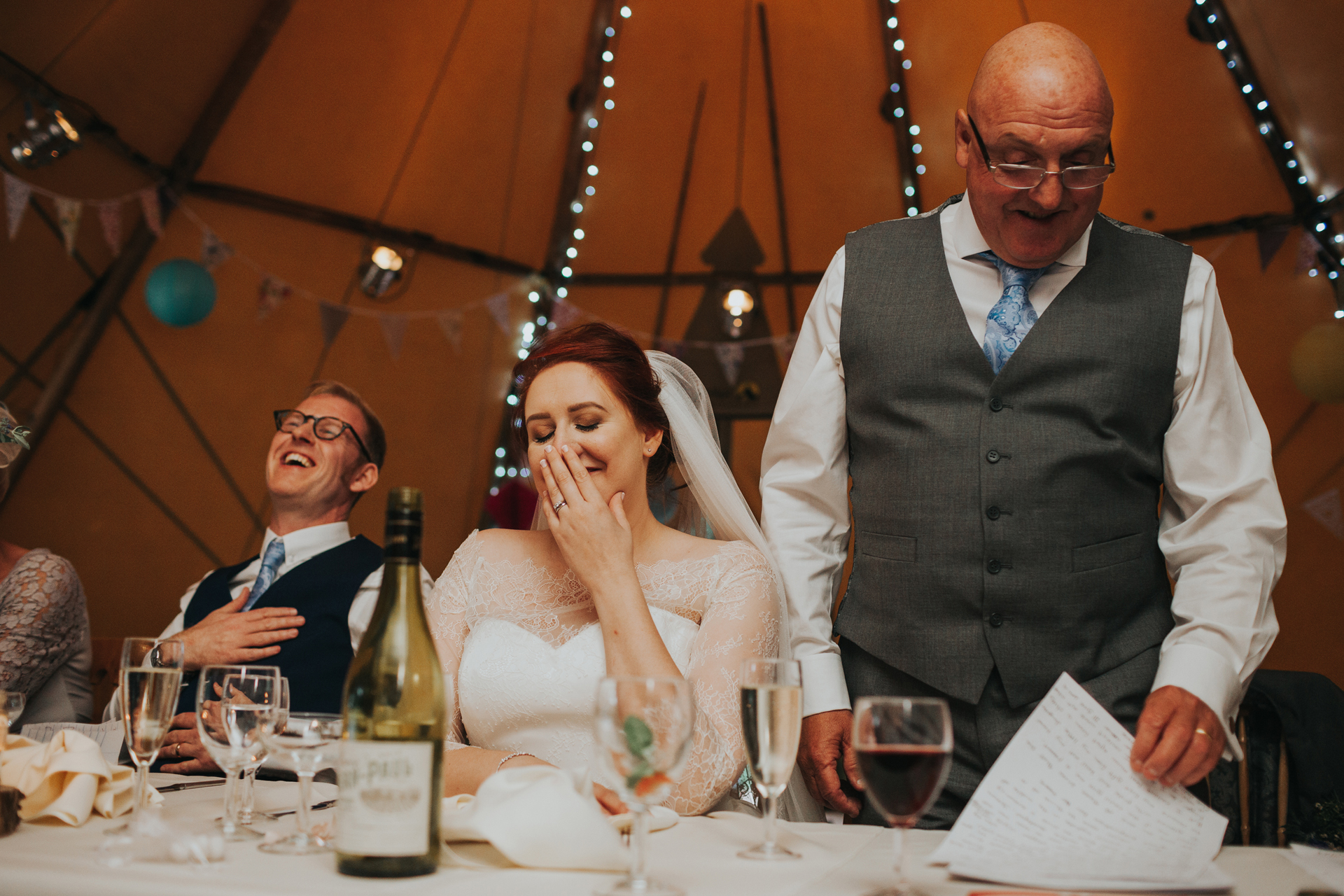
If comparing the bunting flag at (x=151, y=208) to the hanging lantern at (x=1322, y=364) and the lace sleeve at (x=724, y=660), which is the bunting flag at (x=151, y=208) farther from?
the hanging lantern at (x=1322, y=364)

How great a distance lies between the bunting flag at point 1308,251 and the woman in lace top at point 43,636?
18.6 ft

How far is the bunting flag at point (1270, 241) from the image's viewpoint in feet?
17.8

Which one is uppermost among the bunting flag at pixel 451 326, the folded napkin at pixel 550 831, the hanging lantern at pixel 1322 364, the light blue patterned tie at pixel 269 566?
the bunting flag at pixel 451 326

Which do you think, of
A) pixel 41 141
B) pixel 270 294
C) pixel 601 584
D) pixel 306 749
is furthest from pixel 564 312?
pixel 306 749

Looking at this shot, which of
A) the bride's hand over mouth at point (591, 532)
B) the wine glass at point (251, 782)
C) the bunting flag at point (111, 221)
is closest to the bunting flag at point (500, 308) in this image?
the bunting flag at point (111, 221)

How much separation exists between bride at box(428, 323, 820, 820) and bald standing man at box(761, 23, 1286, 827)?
0.17 meters

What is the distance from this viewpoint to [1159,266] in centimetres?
173

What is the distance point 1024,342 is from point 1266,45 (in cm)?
446

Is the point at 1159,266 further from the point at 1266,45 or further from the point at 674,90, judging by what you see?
the point at 674,90

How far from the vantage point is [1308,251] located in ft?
17.7

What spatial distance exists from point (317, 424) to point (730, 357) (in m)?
3.74

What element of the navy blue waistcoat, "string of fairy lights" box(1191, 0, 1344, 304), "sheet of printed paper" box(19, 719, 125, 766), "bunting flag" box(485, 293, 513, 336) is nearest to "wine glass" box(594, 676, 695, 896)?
"sheet of printed paper" box(19, 719, 125, 766)

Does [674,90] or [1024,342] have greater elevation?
[674,90]

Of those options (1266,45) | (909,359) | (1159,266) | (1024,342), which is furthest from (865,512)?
(1266,45)
